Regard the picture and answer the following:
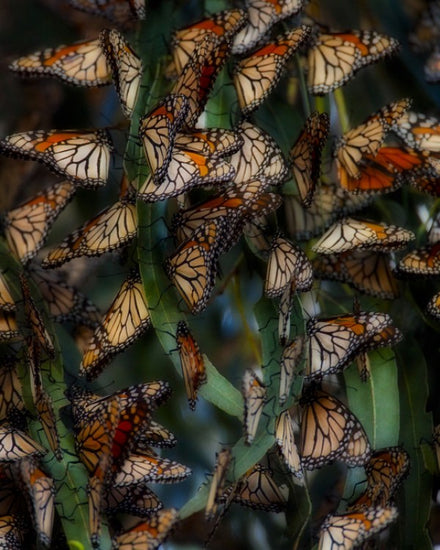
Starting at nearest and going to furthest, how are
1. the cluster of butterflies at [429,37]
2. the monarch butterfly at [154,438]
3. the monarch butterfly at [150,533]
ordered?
the monarch butterfly at [150,533], the monarch butterfly at [154,438], the cluster of butterflies at [429,37]

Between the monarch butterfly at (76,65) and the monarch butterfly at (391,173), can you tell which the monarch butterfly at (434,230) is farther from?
the monarch butterfly at (76,65)

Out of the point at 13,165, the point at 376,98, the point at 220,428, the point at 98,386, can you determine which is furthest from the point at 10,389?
the point at 376,98

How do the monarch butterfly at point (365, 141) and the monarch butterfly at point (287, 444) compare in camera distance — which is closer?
the monarch butterfly at point (287, 444)

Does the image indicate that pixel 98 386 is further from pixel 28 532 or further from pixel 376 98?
pixel 376 98

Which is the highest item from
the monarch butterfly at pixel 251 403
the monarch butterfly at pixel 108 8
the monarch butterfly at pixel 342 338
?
the monarch butterfly at pixel 108 8

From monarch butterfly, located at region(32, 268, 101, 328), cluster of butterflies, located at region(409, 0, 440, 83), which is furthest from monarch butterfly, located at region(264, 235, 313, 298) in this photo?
cluster of butterflies, located at region(409, 0, 440, 83)

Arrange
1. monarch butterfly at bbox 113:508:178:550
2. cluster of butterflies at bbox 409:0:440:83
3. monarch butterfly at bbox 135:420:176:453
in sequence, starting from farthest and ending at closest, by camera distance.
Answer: cluster of butterflies at bbox 409:0:440:83
monarch butterfly at bbox 135:420:176:453
monarch butterfly at bbox 113:508:178:550

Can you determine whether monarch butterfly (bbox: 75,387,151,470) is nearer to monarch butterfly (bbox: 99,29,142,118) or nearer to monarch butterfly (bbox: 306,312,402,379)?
monarch butterfly (bbox: 306,312,402,379)

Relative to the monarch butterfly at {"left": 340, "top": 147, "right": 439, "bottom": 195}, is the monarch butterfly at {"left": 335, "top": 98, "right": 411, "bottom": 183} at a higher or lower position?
higher

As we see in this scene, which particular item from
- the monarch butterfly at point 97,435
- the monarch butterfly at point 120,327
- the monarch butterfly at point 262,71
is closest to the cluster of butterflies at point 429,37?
the monarch butterfly at point 262,71
